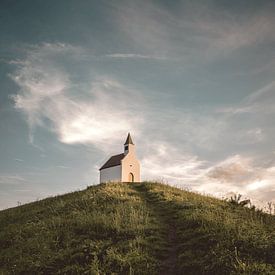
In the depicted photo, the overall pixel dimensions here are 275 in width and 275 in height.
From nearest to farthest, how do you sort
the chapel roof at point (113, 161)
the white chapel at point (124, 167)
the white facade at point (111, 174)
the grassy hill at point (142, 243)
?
the grassy hill at point (142, 243)
the white chapel at point (124, 167)
the white facade at point (111, 174)
the chapel roof at point (113, 161)

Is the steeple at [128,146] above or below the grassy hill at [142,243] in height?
above

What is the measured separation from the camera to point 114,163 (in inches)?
2212

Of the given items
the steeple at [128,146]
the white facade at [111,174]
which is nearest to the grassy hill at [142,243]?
the white facade at [111,174]

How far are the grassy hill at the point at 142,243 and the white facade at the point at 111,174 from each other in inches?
1412

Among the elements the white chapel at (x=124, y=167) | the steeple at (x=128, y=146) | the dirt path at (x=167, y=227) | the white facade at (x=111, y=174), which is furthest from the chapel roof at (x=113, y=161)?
the dirt path at (x=167, y=227)

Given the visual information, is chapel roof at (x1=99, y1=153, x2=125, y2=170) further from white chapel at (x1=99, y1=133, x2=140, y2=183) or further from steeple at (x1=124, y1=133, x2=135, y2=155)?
steeple at (x1=124, y1=133, x2=135, y2=155)

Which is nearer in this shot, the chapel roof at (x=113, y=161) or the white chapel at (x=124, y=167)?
the white chapel at (x=124, y=167)

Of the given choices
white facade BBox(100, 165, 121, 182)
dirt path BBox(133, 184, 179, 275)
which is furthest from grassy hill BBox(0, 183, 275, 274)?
white facade BBox(100, 165, 121, 182)

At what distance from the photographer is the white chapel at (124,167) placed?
54.1 m

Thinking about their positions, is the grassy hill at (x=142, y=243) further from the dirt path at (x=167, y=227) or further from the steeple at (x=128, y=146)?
the steeple at (x=128, y=146)

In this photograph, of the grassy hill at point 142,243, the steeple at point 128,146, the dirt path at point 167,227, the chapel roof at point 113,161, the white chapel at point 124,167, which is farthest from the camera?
the steeple at point 128,146

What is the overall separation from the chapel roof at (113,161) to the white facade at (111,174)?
1.96ft

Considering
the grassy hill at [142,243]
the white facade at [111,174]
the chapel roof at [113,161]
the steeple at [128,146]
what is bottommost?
the grassy hill at [142,243]

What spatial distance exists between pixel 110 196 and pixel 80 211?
3435 millimetres
